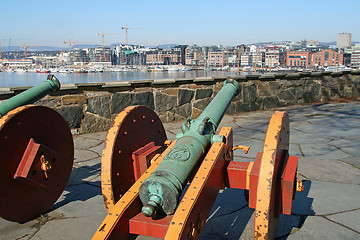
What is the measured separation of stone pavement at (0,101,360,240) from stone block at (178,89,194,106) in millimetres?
1675

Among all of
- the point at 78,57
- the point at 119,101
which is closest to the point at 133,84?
the point at 119,101

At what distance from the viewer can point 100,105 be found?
5.52m

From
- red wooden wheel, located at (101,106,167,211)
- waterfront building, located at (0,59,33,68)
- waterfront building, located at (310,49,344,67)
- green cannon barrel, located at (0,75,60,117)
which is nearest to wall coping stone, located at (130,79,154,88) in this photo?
green cannon barrel, located at (0,75,60,117)

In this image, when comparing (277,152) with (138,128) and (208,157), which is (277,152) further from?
(138,128)

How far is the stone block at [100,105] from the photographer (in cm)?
544

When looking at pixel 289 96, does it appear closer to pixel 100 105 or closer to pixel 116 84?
pixel 116 84

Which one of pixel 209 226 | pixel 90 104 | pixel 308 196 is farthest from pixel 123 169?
pixel 90 104

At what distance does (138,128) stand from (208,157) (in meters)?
0.62

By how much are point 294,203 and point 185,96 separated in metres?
3.87

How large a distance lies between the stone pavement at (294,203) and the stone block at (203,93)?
1.77m

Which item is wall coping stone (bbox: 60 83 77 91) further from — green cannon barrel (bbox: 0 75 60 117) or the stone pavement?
green cannon barrel (bbox: 0 75 60 117)

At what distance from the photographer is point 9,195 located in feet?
7.52

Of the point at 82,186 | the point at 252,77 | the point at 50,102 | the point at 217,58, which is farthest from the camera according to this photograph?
the point at 217,58

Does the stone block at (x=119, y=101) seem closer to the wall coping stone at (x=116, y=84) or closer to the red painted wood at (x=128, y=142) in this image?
the wall coping stone at (x=116, y=84)
